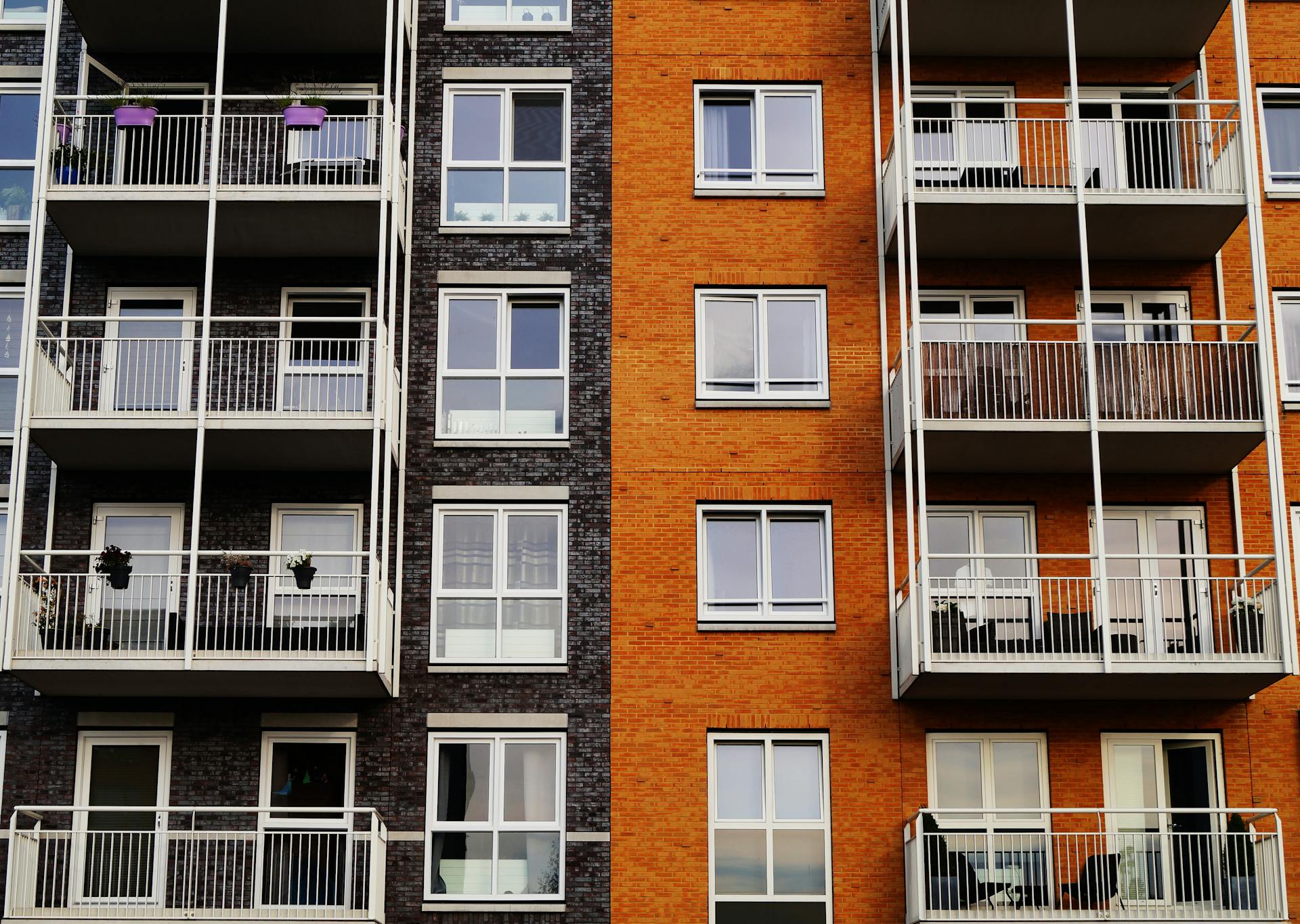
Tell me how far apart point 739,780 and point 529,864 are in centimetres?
250

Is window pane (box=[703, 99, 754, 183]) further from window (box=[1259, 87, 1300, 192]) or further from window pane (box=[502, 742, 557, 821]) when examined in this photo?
window pane (box=[502, 742, 557, 821])

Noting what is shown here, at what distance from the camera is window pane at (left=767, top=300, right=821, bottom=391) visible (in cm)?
2103

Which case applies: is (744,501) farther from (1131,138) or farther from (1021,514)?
(1131,138)

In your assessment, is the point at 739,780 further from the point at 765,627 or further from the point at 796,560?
the point at 796,560

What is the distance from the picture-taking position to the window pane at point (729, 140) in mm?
21844

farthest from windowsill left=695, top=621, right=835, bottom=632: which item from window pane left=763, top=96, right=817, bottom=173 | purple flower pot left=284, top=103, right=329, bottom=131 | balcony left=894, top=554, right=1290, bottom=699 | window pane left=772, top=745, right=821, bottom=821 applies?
purple flower pot left=284, top=103, right=329, bottom=131

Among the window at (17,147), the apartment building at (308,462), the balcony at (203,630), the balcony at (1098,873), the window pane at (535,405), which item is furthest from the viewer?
the window at (17,147)

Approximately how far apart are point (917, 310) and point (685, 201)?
3.45 meters

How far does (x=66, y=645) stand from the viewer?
19125mm

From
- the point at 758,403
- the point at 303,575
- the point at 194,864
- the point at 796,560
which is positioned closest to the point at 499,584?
the point at 303,575

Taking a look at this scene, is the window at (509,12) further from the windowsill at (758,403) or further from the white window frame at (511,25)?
the windowsill at (758,403)

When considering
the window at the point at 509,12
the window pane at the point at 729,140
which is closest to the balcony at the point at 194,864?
the window pane at the point at 729,140

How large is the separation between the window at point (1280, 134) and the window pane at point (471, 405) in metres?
9.91

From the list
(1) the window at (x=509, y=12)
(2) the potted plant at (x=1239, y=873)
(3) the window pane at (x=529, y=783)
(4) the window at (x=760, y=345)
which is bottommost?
(2) the potted plant at (x=1239, y=873)
